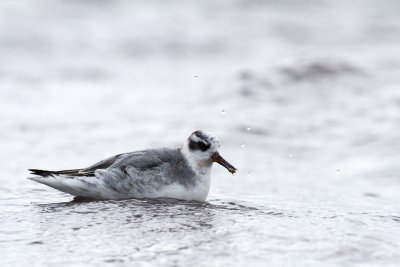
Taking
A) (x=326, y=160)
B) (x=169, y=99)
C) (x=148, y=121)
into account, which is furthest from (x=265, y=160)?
(x=169, y=99)

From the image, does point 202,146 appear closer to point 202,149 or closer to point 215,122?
point 202,149

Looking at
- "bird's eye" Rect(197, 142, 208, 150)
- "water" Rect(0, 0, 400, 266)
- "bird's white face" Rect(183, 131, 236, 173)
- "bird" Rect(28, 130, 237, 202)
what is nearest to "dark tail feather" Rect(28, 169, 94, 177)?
"bird" Rect(28, 130, 237, 202)

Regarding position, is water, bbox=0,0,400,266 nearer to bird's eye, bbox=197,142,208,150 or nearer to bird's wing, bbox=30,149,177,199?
bird's wing, bbox=30,149,177,199

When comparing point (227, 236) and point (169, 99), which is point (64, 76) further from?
point (227, 236)

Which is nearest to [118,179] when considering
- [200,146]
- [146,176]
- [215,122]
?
[146,176]

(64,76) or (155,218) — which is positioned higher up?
(64,76)
